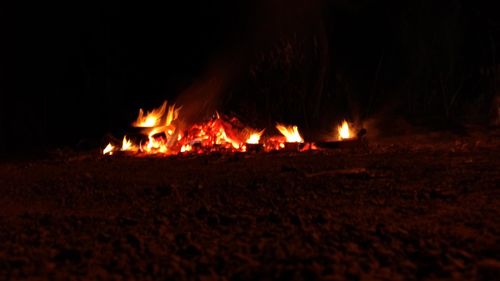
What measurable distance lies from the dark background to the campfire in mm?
296

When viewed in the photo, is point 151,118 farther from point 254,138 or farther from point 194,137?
point 254,138

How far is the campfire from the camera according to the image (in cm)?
863

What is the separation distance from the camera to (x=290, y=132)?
9.23 meters

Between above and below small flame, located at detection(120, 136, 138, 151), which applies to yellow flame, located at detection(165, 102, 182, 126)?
above

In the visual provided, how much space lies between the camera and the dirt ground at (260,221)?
284 centimetres

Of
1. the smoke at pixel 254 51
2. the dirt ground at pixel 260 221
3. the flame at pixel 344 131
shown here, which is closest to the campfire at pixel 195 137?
the smoke at pixel 254 51

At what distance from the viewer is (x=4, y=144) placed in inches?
445

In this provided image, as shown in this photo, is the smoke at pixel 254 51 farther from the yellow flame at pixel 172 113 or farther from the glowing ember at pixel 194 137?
the glowing ember at pixel 194 137

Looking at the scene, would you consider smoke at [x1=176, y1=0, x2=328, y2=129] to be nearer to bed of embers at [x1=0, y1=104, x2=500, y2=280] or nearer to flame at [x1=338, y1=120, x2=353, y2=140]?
flame at [x1=338, y1=120, x2=353, y2=140]

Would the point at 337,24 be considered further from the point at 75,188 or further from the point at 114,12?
the point at 75,188

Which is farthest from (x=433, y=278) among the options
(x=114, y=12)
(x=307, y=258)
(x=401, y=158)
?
(x=114, y=12)

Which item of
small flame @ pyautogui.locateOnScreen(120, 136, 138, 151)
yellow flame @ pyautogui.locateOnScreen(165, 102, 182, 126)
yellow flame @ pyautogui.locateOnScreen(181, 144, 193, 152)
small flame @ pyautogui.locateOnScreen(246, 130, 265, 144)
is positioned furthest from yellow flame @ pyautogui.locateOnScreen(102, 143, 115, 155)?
small flame @ pyautogui.locateOnScreen(246, 130, 265, 144)

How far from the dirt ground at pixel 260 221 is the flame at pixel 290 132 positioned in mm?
2373

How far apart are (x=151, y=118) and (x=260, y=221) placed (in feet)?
19.4
